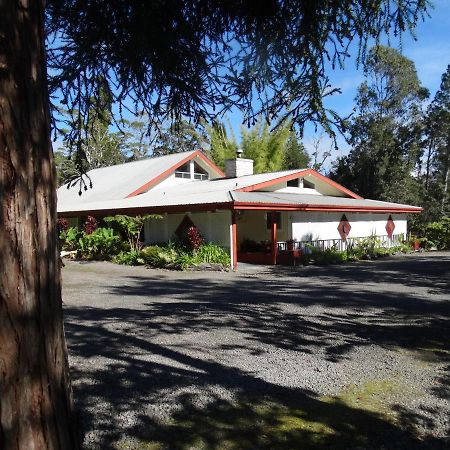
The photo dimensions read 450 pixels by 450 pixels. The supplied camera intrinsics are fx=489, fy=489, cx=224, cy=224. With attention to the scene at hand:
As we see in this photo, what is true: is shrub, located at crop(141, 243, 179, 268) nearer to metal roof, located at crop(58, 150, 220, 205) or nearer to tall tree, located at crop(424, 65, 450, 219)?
metal roof, located at crop(58, 150, 220, 205)

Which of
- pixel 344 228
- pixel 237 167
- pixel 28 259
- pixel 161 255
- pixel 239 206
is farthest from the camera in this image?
pixel 237 167

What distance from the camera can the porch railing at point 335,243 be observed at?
20062 millimetres

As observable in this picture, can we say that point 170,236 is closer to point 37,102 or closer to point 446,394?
point 446,394

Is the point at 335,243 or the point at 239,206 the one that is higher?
the point at 239,206

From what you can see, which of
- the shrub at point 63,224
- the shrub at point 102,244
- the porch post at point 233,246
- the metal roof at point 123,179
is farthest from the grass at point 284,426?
the shrub at point 63,224

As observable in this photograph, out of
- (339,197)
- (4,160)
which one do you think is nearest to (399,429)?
(4,160)

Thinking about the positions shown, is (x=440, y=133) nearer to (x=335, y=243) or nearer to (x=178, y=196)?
→ (x=335, y=243)

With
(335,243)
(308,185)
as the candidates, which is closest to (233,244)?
(335,243)

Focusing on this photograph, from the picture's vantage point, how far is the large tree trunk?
5.54 feet

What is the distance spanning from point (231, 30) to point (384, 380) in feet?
14.4

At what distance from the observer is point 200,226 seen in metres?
19.8

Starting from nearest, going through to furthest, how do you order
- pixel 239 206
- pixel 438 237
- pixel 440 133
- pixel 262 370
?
1. pixel 262 370
2. pixel 239 206
3. pixel 438 237
4. pixel 440 133

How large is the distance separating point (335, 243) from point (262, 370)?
686 inches

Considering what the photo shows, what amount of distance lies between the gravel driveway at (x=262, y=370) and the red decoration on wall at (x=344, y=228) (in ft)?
41.7
